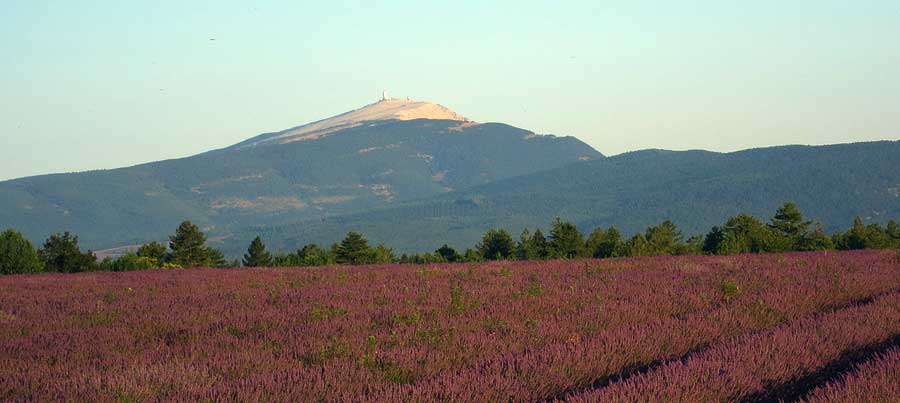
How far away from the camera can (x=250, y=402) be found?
22.9 ft

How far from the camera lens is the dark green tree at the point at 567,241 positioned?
43688 mm

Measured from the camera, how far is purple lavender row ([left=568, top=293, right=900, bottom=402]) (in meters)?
6.90

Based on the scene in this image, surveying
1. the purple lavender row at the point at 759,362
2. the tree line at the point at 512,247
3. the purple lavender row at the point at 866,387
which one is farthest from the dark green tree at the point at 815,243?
the purple lavender row at the point at 866,387

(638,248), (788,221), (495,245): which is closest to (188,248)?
(495,245)

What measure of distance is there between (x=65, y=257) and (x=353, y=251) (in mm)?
15672

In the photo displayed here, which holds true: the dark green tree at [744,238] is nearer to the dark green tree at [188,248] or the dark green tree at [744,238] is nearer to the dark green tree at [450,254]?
the dark green tree at [450,254]

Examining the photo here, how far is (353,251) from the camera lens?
161 feet

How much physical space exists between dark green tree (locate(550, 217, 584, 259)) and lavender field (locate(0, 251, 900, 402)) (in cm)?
2669

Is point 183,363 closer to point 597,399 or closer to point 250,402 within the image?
point 250,402

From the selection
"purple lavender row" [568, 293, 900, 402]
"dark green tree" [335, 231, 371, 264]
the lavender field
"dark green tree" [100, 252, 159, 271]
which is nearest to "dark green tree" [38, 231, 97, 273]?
"dark green tree" [100, 252, 159, 271]

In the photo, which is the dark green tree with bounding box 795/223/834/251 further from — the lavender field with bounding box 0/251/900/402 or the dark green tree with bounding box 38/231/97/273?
the dark green tree with bounding box 38/231/97/273

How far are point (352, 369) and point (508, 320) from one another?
317 centimetres

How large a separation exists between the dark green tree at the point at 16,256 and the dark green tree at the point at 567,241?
2150 cm

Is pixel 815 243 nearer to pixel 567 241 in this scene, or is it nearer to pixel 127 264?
pixel 567 241
